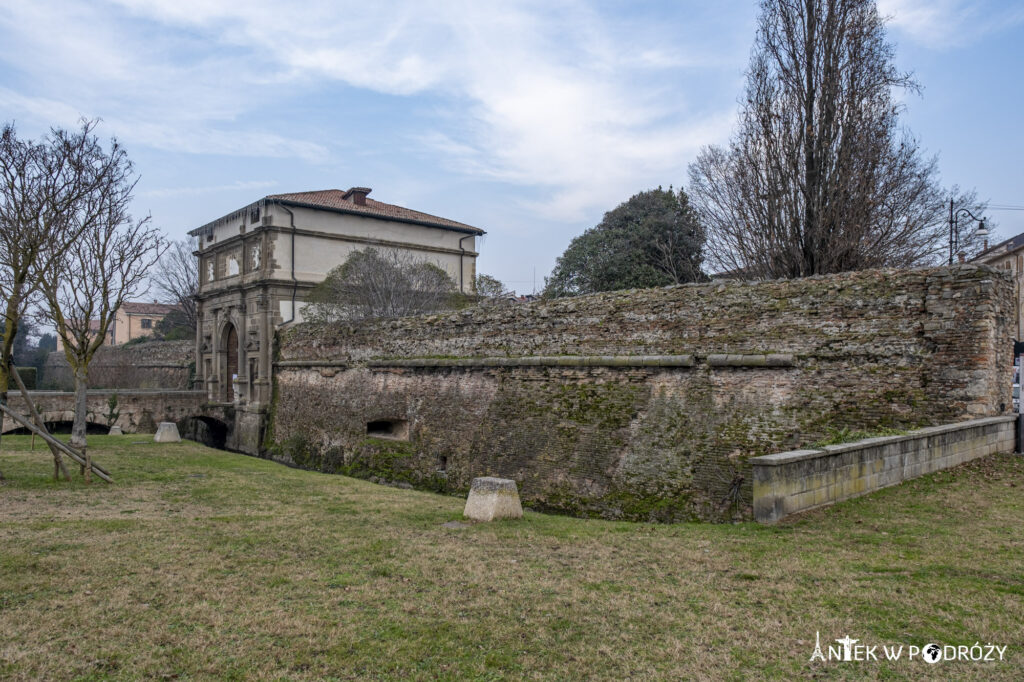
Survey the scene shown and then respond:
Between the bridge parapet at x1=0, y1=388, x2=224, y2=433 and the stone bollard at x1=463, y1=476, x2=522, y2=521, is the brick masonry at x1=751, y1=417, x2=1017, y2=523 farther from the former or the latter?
the bridge parapet at x1=0, y1=388, x2=224, y2=433

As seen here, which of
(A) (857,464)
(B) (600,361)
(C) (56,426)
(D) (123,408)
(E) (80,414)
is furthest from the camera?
(D) (123,408)

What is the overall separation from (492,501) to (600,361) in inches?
171

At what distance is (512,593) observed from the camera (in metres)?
4.12

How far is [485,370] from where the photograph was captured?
40.5ft

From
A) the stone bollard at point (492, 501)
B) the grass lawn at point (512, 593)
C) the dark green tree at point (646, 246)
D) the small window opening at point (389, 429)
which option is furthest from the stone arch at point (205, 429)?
the stone bollard at point (492, 501)

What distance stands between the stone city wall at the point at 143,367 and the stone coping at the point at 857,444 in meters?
28.7

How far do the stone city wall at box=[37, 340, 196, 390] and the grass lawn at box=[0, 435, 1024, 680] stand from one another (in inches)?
1009

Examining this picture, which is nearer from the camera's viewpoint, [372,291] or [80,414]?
[80,414]

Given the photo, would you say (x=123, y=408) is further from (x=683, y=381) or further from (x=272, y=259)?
(x=683, y=381)

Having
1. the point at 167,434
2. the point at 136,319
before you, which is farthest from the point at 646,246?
the point at 136,319

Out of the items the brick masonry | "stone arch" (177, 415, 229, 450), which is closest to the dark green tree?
"stone arch" (177, 415, 229, 450)

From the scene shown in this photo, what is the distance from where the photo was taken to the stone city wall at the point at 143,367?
96.9ft

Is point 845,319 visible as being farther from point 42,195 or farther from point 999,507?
point 42,195

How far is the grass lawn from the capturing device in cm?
315
